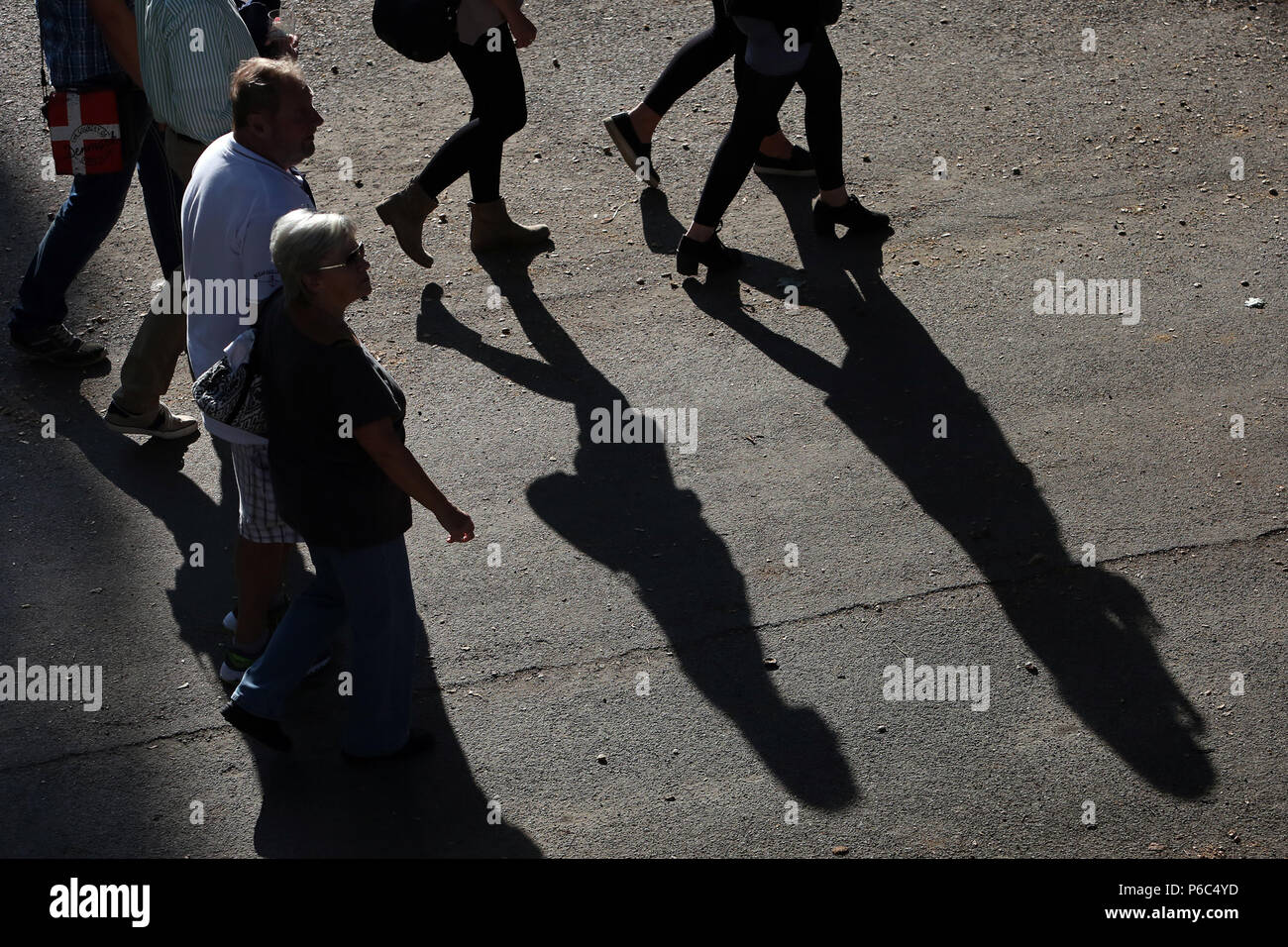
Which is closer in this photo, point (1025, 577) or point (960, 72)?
point (1025, 577)

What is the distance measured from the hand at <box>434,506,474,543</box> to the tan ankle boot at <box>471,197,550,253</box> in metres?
2.82

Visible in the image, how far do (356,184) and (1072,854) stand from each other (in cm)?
472

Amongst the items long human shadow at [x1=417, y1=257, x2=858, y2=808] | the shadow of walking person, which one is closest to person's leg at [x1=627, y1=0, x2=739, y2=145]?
long human shadow at [x1=417, y1=257, x2=858, y2=808]

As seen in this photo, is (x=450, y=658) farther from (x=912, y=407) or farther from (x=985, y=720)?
(x=912, y=407)

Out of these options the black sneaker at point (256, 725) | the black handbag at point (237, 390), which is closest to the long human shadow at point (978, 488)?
the black sneaker at point (256, 725)

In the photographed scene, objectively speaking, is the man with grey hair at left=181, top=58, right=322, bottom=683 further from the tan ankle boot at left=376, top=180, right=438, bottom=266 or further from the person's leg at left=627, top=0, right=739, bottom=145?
the person's leg at left=627, top=0, right=739, bottom=145

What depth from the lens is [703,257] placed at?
6188 mm

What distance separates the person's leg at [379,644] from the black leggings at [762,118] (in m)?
2.91

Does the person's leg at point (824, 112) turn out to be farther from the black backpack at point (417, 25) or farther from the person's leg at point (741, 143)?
the black backpack at point (417, 25)

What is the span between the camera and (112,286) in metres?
6.15

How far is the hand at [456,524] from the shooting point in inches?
147

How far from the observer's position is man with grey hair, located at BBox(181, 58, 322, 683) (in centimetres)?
383

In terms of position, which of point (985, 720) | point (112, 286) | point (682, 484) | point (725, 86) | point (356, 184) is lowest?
point (985, 720)
